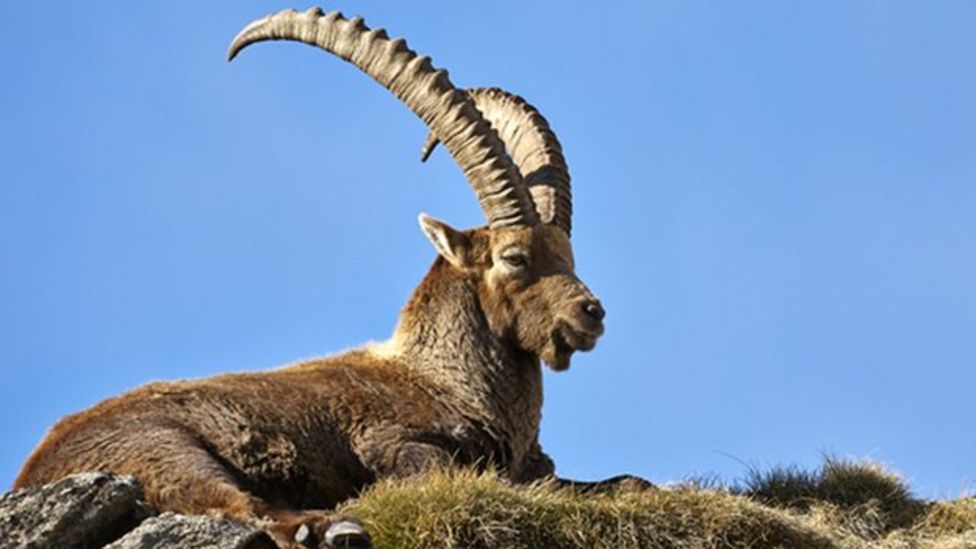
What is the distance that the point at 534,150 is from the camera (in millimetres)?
15227

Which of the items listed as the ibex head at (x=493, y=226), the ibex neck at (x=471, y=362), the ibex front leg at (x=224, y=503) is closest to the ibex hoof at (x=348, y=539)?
the ibex front leg at (x=224, y=503)

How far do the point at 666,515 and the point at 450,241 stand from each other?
300 cm

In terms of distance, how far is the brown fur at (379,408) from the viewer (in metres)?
11.7

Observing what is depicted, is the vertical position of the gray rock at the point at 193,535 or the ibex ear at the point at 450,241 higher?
the ibex ear at the point at 450,241

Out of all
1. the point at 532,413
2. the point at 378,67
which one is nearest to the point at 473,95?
the point at 378,67

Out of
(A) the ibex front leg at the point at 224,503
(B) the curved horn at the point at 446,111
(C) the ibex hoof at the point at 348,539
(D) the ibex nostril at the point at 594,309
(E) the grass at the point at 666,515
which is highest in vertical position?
(B) the curved horn at the point at 446,111

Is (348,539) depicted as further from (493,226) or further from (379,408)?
(493,226)

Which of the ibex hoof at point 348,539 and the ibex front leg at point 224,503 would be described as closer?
the ibex hoof at point 348,539

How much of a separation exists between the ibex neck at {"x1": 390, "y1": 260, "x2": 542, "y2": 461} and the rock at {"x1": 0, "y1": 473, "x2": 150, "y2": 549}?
3.24 meters

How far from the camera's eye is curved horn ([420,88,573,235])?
48.1ft

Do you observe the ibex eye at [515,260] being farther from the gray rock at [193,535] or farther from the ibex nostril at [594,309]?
the gray rock at [193,535]

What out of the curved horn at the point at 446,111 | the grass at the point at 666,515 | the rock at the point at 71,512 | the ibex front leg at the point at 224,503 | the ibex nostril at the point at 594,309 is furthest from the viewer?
the curved horn at the point at 446,111

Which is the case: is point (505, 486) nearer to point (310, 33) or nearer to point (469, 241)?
point (469, 241)

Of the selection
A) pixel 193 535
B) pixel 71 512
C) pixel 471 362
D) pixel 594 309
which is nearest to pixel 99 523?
pixel 71 512
